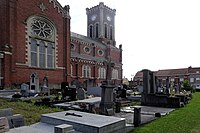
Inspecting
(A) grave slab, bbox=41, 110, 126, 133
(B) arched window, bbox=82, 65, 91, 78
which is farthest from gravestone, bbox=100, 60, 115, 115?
(B) arched window, bbox=82, 65, 91, 78

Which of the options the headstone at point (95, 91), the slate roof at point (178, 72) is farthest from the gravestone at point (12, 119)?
the slate roof at point (178, 72)

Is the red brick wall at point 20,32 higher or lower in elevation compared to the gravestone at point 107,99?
higher

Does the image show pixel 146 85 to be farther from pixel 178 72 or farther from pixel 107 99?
pixel 178 72

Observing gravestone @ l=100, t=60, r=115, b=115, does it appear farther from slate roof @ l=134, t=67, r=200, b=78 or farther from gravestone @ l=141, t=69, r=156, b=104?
slate roof @ l=134, t=67, r=200, b=78

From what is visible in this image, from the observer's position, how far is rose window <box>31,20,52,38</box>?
2892 cm

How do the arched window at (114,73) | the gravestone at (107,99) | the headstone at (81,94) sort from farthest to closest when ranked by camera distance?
the arched window at (114,73) → the headstone at (81,94) → the gravestone at (107,99)

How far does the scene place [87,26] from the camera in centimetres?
5969

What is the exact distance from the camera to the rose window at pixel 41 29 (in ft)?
94.9

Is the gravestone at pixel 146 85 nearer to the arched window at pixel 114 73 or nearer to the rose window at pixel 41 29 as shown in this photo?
the rose window at pixel 41 29

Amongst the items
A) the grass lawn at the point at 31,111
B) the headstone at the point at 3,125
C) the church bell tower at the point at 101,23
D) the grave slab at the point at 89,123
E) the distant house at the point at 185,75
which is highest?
the church bell tower at the point at 101,23

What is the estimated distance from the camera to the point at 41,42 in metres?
29.5

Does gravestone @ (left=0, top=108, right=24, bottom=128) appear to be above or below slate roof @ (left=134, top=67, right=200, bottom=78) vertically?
below

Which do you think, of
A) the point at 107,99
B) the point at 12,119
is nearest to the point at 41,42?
the point at 107,99

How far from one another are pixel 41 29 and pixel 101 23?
27.5 metres
